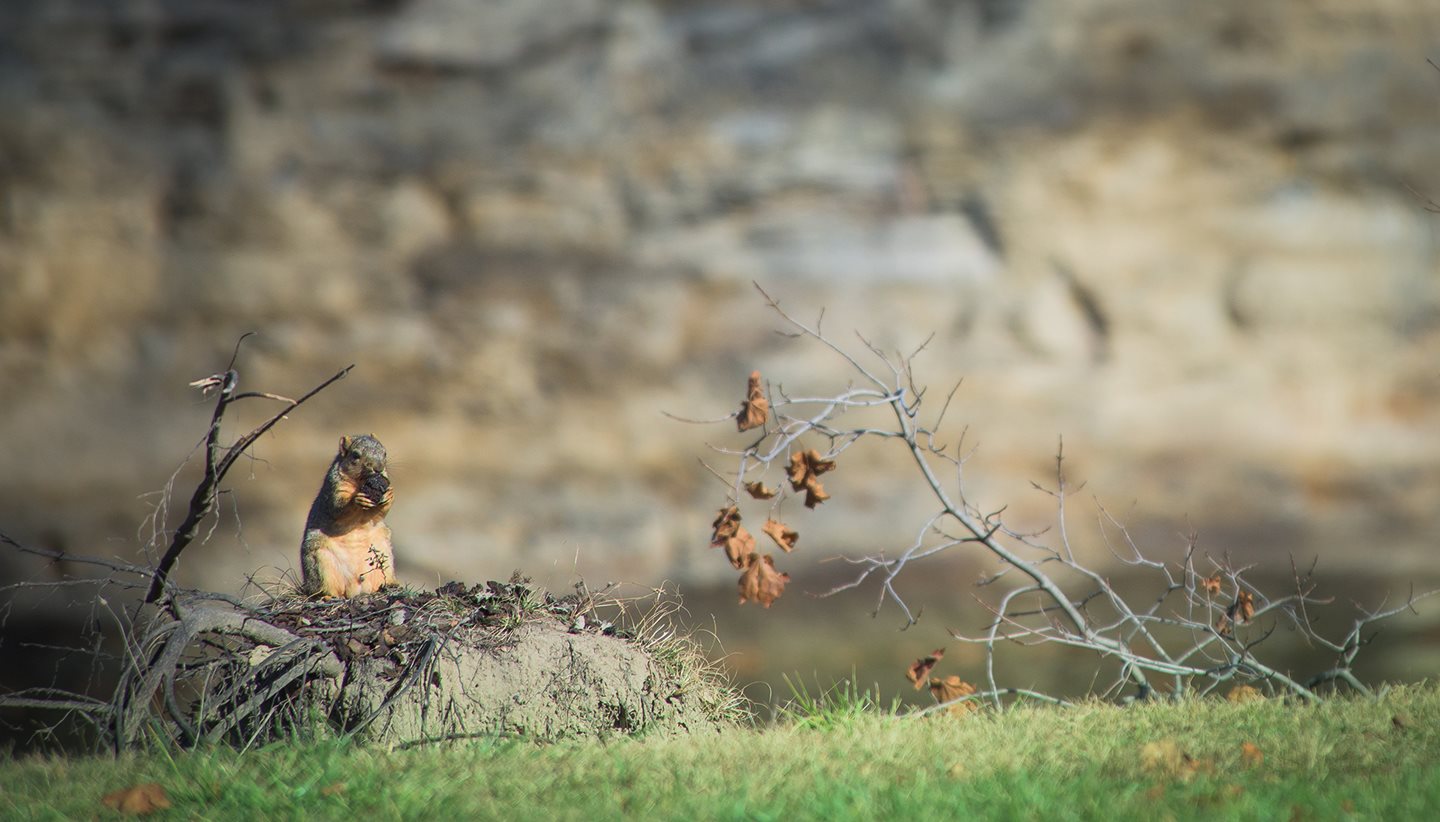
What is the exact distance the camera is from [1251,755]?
11.7 feet

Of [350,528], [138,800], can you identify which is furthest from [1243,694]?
[138,800]

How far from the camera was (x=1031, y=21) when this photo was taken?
23.9 feet

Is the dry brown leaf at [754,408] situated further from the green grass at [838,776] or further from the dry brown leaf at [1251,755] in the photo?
the dry brown leaf at [1251,755]

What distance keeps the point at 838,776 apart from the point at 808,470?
138 cm

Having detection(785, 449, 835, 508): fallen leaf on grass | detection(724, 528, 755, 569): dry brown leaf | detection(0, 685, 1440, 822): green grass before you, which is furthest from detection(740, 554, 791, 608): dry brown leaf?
detection(0, 685, 1440, 822): green grass

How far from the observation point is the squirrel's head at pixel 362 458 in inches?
182

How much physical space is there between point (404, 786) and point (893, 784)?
1.28m

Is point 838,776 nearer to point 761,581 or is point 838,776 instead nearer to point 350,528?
point 761,581

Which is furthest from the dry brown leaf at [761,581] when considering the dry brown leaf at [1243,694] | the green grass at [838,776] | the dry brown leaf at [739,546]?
the dry brown leaf at [1243,694]

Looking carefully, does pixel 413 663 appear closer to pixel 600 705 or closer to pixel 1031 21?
pixel 600 705

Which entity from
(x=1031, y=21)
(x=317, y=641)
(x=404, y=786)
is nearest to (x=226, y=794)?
(x=404, y=786)

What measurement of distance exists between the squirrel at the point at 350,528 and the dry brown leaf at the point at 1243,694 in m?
3.25

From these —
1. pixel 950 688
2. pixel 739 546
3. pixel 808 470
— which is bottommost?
pixel 950 688

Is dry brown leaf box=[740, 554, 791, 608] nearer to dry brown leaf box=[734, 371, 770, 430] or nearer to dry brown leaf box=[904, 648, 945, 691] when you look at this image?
dry brown leaf box=[734, 371, 770, 430]
